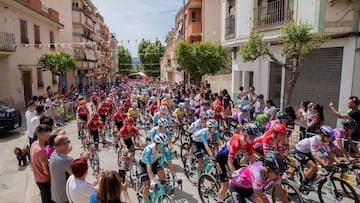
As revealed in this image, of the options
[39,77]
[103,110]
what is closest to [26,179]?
[103,110]

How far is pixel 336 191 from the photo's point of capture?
5230 mm

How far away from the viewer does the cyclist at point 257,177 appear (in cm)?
376

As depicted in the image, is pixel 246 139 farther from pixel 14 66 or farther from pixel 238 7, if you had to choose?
pixel 14 66


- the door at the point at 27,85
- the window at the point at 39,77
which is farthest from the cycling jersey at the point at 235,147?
the window at the point at 39,77

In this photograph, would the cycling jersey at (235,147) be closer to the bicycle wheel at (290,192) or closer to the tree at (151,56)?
the bicycle wheel at (290,192)

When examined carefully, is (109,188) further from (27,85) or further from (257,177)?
(27,85)

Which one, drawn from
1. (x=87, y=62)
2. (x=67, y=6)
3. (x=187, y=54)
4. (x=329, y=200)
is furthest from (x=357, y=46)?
(x=87, y=62)

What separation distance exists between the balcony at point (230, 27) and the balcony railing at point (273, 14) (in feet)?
7.79

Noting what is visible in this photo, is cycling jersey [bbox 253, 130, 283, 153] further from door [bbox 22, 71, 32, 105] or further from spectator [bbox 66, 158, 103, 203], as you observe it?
door [bbox 22, 71, 32, 105]

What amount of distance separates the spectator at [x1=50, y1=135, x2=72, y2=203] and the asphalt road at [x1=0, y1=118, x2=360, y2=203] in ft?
7.54

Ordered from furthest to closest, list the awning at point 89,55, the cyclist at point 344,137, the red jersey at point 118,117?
the awning at point 89,55, the red jersey at point 118,117, the cyclist at point 344,137

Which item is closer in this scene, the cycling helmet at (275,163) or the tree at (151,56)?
the cycling helmet at (275,163)

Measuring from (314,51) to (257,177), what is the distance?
32.6ft

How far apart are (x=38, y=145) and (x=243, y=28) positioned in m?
13.3
